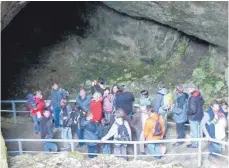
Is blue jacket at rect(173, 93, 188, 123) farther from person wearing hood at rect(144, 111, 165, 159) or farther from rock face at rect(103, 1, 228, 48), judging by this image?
rock face at rect(103, 1, 228, 48)

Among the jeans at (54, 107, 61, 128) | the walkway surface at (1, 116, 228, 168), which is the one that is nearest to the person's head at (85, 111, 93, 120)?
the walkway surface at (1, 116, 228, 168)

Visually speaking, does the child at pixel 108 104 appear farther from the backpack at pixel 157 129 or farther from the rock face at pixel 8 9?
the rock face at pixel 8 9

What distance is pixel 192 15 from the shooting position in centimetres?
1390

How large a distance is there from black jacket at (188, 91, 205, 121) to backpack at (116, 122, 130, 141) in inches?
73.1

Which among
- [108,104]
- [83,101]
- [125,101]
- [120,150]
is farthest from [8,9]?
[120,150]

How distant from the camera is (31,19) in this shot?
19.1 meters

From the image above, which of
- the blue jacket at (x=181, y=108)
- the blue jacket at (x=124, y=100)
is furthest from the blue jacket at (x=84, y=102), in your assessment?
the blue jacket at (x=181, y=108)

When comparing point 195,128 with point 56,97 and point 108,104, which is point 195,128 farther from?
point 56,97

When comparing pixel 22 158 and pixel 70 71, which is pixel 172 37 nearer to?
pixel 70 71

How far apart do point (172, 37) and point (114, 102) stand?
6418 millimetres

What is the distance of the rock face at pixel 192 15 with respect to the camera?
1308 cm

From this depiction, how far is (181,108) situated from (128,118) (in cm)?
144

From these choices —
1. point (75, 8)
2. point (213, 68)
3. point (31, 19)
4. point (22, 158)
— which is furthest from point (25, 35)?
point (22, 158)

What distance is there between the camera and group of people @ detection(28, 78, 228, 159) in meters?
10.8
